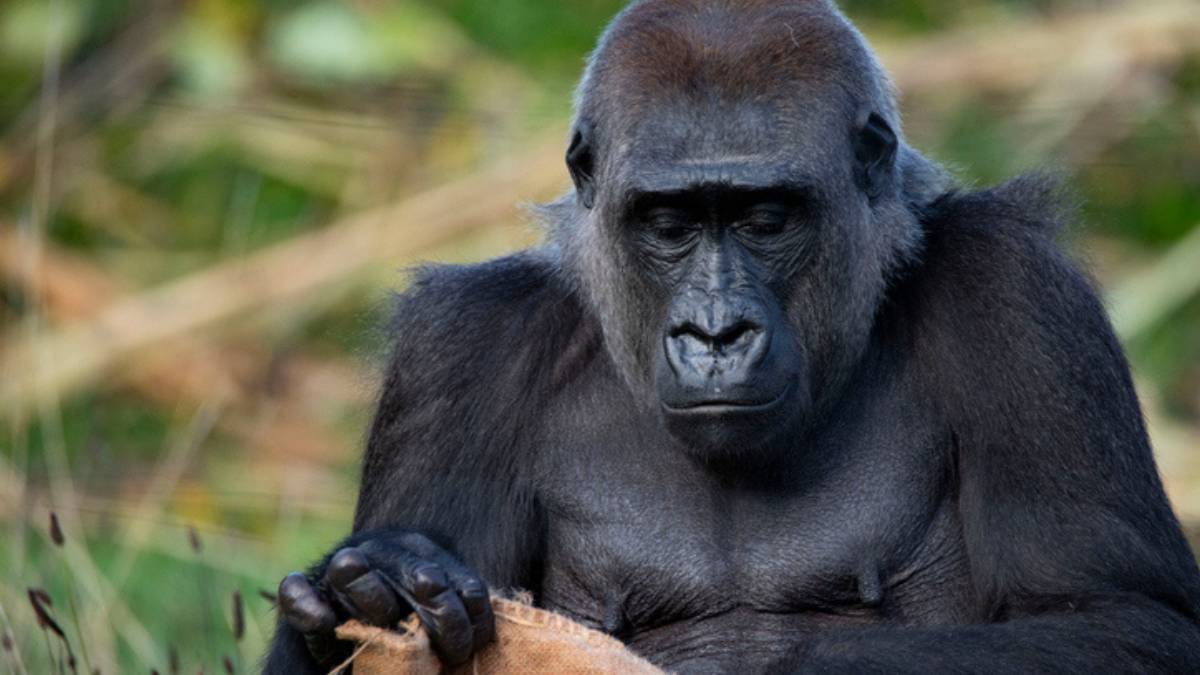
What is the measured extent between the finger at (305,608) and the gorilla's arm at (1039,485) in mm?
1013

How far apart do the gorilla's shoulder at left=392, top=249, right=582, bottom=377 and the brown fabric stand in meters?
0.91

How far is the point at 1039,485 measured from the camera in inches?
183

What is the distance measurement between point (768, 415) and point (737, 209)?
485mm

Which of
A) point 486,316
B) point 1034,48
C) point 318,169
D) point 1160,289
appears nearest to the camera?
point 486,316

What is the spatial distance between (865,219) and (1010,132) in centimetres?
543

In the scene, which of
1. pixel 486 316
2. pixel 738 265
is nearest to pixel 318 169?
pixel 486 316

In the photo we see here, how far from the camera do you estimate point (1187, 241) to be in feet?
32.0

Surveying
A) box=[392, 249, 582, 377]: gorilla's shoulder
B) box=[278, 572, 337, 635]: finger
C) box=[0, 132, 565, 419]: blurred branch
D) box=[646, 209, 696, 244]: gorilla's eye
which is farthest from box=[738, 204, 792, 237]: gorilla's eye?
box=[0, 132, 565, 419]: blurred branch

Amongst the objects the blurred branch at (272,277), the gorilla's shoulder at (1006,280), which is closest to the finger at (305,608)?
the gorilla's shoulder at (1006,280)

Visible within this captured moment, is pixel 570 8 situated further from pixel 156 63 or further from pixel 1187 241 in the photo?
pixel 1187 241

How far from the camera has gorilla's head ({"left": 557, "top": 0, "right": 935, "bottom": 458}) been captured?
14.8ft

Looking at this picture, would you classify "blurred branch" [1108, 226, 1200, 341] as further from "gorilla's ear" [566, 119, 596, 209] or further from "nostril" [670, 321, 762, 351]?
"nostril" [670, 321, 762, 351]

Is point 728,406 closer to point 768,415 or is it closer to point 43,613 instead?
point 768,415

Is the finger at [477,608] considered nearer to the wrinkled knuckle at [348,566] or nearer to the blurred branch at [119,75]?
the wrinkled knuckle at [348,566]
